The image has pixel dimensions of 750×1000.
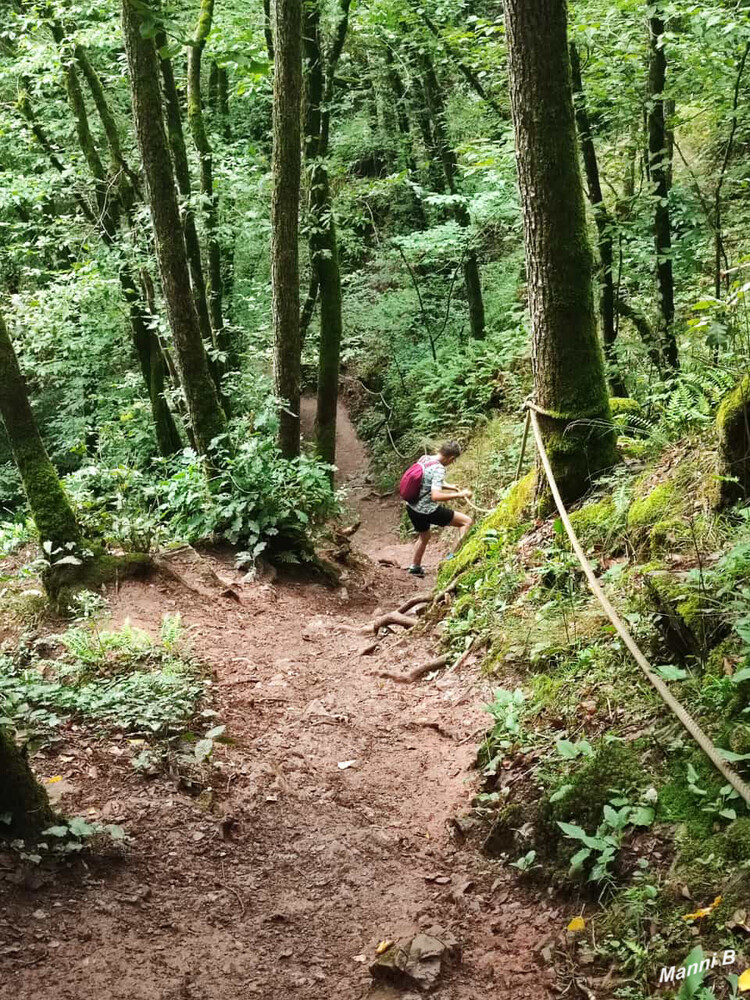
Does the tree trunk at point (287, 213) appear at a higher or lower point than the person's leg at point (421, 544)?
higher

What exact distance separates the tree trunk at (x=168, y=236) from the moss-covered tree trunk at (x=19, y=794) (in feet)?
23.5

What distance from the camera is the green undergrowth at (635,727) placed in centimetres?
305

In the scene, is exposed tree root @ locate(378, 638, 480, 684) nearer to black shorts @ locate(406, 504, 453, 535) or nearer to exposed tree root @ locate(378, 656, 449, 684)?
exposed tree root @ locate(378, 656, 449, 684)

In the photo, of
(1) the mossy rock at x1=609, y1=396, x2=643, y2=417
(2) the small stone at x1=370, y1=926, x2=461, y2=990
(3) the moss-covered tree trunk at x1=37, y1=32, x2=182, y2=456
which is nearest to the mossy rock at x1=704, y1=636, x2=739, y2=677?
(2) the small stone at x1=370, y1=926, x2=461, y2=990

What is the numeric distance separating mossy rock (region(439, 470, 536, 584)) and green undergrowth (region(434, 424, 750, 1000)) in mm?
1159

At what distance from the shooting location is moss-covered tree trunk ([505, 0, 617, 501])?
6.33 m

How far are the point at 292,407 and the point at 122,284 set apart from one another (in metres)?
5.50

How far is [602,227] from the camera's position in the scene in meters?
10.5

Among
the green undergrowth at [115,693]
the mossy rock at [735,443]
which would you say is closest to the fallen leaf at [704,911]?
the mossy rock at [735,443]

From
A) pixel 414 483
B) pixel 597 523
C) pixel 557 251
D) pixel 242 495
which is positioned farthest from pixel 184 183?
pixel 597 523

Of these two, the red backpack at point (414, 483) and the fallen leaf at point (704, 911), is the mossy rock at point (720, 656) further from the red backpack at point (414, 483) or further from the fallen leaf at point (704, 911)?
the red backpack at point (414, 483)

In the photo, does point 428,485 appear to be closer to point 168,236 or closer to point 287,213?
point 287,213

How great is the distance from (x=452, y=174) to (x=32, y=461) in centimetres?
1431

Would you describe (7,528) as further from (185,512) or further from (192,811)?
(192,811)
